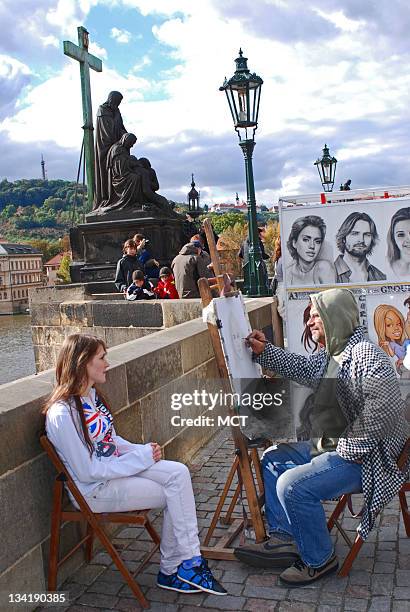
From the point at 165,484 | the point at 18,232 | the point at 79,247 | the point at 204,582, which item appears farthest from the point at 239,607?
the point at 18,232

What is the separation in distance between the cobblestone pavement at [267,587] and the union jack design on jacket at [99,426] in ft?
2.16

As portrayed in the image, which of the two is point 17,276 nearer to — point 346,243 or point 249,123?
point 249,123

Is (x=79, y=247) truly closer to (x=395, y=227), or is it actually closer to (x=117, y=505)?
(x=395, y=227)

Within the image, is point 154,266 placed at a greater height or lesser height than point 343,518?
greater

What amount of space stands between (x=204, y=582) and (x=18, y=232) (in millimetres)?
157014

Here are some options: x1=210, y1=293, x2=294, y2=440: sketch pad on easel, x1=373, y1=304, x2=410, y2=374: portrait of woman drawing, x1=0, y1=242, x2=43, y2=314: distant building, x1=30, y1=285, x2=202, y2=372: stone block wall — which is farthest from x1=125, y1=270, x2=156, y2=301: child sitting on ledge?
x1=0, y1=242, x2=43, y2=314: distant building

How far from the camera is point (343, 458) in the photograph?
3.29 m

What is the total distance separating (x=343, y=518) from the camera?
4035mm

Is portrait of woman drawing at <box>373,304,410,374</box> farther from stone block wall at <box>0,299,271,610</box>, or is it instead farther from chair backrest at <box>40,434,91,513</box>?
chair backrest at <box>40,434,91,513</box>

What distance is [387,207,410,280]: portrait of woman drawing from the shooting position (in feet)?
20.1

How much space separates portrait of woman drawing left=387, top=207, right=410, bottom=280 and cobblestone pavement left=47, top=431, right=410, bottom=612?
283 cm

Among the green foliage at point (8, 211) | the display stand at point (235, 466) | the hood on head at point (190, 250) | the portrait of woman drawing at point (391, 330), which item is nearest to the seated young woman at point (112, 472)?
the display stand at point (235, 466)

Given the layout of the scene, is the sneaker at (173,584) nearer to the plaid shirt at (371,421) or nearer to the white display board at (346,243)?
the plaid shirt at (371,421)

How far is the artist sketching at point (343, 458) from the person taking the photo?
10.4ft
